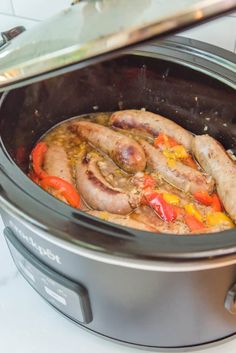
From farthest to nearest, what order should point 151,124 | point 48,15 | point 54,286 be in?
point 48,15, point 151,124, point 54,286

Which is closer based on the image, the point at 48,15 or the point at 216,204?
the point at 216,204

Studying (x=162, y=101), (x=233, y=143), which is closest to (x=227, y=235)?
(x=233, y=143)

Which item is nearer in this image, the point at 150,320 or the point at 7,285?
the point at 150,320

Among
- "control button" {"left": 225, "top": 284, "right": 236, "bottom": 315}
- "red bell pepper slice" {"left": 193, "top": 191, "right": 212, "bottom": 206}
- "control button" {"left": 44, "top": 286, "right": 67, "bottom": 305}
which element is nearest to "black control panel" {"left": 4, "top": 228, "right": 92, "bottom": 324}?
"control button" {"left": 44, "top": 286, "right": 67, "bottom": 305}

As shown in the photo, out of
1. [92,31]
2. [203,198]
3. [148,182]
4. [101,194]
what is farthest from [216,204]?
[92,31]

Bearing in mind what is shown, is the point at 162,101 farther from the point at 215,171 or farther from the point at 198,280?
the point at 198,280

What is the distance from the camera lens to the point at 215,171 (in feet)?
→ 3.34

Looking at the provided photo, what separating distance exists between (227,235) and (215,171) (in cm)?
39

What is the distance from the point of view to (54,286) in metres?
0.79

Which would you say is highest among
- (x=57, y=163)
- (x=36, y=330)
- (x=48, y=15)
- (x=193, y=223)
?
(x=48, y=15)

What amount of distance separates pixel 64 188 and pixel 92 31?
46 centimetres

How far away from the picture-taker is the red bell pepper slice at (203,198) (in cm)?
99

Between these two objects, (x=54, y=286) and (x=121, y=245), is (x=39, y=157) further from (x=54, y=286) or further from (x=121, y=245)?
(x=121, y=245)

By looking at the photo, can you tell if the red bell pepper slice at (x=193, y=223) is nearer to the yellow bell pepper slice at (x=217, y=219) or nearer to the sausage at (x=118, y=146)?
the yellow bell pepper slice at (x=217, y=219)
